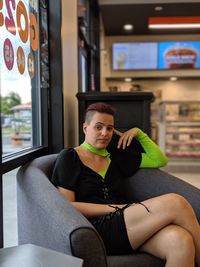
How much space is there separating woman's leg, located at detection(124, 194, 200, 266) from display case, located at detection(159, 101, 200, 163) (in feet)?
14.3

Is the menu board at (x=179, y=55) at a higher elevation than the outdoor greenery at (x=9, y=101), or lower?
higher

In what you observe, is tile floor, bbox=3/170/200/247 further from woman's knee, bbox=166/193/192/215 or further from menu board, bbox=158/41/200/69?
menu board, bbox=158/41/200/69

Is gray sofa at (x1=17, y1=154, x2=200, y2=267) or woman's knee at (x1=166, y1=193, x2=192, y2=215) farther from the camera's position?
woman's knee at (x1=166, y1=193, x2=192, y2=215)

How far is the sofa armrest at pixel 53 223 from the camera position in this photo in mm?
1209

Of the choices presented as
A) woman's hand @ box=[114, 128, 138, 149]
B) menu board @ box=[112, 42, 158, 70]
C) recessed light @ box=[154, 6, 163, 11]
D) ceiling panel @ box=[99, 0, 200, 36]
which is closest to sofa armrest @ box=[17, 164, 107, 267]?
woman's hand @ box=[114, 128, 138, 149]

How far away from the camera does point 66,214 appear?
1.31 metres

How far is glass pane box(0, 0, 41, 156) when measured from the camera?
170 centimetres

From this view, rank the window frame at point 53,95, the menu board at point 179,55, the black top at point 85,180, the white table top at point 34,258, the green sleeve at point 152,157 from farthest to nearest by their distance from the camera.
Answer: the menu board at point 179,55 < the window frame at point 53,95 < the green sleeve at point 152,157 < the black top at point 85,180 < the white table top at point 34,258

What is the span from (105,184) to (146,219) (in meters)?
0.41

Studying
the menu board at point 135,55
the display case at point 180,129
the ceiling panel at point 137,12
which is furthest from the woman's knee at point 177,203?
the menu board at point 135,55

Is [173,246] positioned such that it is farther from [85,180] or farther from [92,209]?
[85,180]

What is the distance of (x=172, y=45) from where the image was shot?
792cm

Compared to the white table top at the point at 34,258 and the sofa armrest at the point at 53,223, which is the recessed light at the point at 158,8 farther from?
the white table top at the point at 34,258

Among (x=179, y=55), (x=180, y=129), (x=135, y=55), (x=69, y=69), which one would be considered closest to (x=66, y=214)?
(x=69, y=69)
